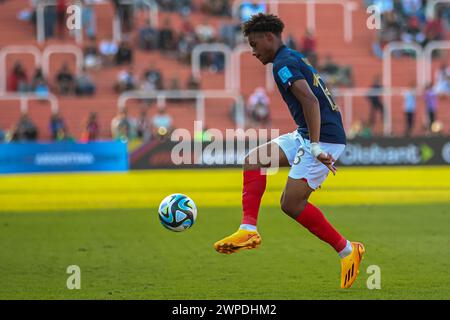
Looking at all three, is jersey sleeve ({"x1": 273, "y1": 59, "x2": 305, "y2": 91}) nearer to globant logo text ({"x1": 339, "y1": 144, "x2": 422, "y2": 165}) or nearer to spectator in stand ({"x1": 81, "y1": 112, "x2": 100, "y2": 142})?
globant logo text ({"x1": 339, "y1": 144, "x2": 422, "y2": 165})

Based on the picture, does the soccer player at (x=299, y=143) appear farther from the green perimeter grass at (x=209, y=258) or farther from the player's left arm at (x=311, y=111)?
the green perimeter grass at (x=209, y=258)

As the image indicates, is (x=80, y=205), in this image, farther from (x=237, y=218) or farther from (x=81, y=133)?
(x=81, y=133)

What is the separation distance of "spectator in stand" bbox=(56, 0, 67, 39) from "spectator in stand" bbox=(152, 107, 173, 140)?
20.7 ft

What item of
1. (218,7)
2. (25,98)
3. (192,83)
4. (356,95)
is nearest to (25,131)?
(25,98)

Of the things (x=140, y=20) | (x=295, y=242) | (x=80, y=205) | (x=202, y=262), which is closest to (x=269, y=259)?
(x=202, y=262)

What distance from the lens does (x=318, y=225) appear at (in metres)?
9.56

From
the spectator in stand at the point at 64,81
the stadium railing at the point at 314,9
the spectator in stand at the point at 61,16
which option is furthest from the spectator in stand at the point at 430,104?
the spectator in stand at the point at 61,16

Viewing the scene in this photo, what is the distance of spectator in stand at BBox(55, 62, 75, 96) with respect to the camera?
34469mm

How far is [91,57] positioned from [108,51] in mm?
794

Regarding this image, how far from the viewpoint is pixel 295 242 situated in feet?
43.2

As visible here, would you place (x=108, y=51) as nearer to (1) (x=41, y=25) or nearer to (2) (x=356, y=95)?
(1) (x=41, y=25)

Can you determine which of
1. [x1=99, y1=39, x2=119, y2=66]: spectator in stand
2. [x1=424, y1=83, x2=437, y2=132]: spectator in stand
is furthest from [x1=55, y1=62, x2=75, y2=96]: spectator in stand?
[x1=424, y1=83, x2=437, y2=132]: spectator in stand

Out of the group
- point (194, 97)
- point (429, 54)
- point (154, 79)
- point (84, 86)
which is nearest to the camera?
A: point (194, 97)

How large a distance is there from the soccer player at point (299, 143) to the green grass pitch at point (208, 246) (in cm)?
42
